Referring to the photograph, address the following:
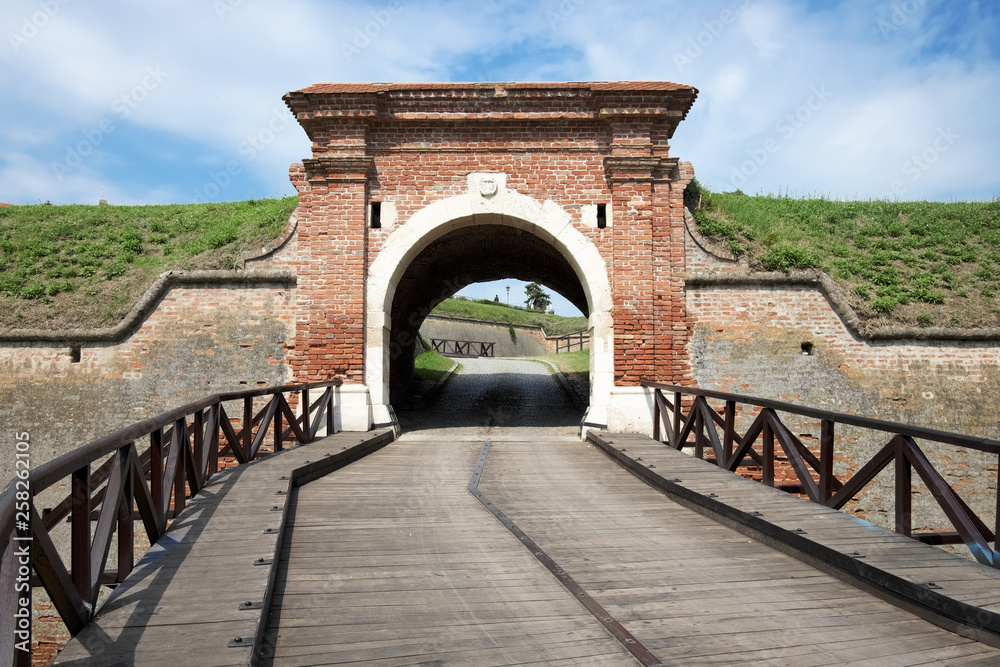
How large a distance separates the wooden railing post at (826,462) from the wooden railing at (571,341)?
102ft

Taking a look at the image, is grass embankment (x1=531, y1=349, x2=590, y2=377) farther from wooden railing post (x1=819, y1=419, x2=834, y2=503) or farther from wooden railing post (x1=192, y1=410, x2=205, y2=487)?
wooden railing post (x1=192, y1=410, x2=205, y2=487)

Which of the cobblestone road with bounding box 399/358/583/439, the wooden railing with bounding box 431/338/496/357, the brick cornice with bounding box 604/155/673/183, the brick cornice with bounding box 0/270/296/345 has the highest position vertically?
the brick cornice with bounding box 604/155/673/183

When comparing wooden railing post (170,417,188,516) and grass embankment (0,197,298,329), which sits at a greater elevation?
grass embankment (0,197,298,329)

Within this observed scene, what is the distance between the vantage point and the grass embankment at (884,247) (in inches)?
377

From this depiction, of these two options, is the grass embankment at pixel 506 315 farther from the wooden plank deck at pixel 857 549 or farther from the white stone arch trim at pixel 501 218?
the wooden plank deck at pixel 857 549

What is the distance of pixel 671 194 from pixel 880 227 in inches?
176

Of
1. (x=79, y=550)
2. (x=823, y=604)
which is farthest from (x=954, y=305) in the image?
(x=79, y=550)

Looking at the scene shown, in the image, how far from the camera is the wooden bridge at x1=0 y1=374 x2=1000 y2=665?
2736 millimetres

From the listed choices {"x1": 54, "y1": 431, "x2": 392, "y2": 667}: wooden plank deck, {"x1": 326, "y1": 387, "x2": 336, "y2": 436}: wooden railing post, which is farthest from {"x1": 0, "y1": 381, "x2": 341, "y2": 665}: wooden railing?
{"x1": 326, "y1": 387, "x2": 336, "y2": 436}: wooden railing post

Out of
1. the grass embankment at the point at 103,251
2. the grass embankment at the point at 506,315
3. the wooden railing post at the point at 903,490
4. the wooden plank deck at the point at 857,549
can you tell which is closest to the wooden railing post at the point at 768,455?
the wooden plank deck at the point at 857,549

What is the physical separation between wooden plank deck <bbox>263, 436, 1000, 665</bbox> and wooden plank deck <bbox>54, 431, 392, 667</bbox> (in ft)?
0.66

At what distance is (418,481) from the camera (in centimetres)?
631

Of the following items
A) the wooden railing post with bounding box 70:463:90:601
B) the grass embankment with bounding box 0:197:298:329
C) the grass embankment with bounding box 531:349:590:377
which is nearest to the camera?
the wooden railing post with bounding box 70:463:90:601

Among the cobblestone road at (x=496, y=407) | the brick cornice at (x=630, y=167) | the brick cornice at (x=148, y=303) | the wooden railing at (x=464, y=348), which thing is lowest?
the cobblestone road at (x=496, y=407)
